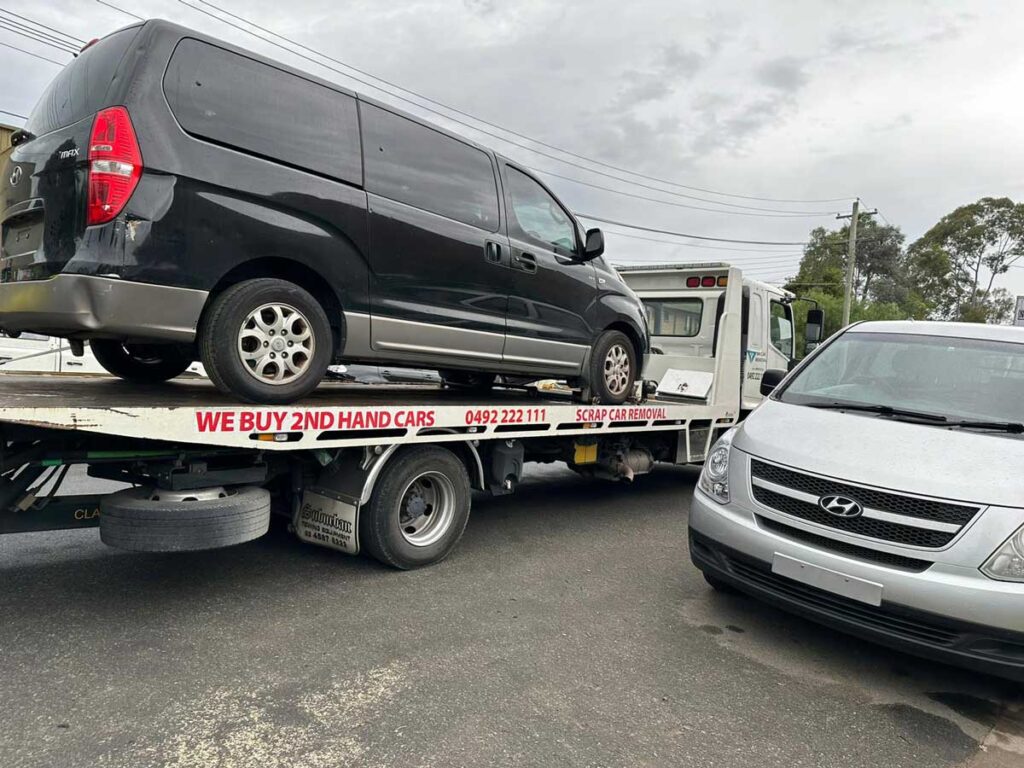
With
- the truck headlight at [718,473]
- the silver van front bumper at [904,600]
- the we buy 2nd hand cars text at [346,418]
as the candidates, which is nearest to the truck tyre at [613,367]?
the we buy 2nd hand cars text at [346,418]

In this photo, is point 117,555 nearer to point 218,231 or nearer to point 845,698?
point 218,231

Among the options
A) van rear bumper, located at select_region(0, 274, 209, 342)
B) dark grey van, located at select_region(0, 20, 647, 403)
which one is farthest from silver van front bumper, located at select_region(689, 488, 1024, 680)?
van rear bumper, located at select_region(0, 274, 209, 342)

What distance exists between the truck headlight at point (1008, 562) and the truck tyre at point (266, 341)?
10.7 feet

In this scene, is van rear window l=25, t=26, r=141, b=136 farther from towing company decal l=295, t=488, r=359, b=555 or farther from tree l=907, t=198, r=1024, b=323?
tree l=907, t=198, r=1024, b=323

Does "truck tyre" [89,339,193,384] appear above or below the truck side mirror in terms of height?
below

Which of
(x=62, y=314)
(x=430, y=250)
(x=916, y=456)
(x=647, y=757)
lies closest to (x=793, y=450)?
(x=916, y=456)

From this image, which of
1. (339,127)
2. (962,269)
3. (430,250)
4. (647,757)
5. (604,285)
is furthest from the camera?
(962,269)

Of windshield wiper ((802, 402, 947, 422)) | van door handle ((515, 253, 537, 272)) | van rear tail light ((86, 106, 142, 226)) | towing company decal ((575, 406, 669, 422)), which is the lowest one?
towing company decal ((575, 406, 669, 422))

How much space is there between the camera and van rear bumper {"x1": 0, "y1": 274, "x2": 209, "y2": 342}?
300cm

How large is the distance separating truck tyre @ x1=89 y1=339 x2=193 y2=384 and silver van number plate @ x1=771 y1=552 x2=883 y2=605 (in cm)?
363

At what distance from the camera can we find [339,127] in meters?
3.96

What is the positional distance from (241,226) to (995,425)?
3.95m

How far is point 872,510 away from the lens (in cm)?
316

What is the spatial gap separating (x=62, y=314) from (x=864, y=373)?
4452 millimetres
